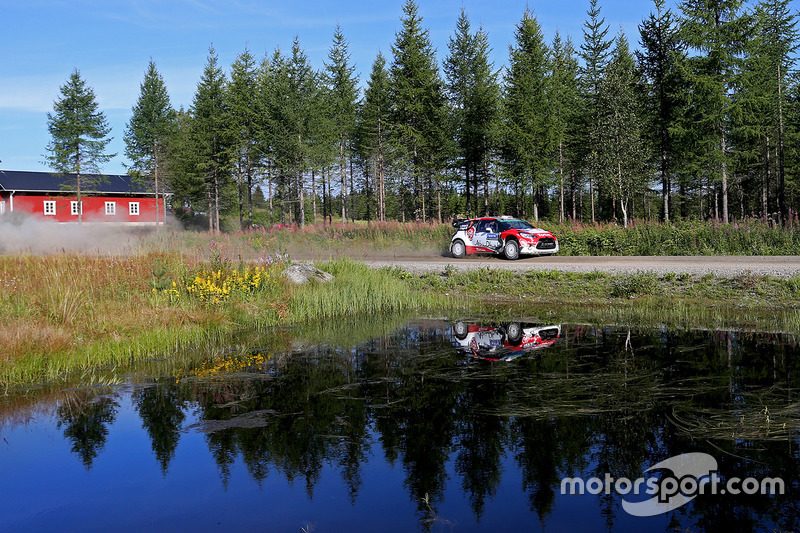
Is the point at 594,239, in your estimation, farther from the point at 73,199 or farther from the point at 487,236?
the point at 73,199

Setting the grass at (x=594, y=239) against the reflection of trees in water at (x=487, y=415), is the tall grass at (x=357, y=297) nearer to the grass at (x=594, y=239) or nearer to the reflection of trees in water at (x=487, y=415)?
the grass at (x=594, y=239)

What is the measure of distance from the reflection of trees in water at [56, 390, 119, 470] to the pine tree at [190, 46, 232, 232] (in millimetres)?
45094

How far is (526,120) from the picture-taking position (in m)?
39.1

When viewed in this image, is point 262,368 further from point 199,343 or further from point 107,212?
point 107,212

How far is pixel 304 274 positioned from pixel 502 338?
6262 mm

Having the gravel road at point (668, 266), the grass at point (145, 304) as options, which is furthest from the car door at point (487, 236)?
the grass at point (145, 304)

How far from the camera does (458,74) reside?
46906mm

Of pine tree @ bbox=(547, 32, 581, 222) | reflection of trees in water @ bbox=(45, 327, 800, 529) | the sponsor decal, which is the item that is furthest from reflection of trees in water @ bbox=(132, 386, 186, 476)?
pine tree @ bbox=(547, 32, 581, 222)

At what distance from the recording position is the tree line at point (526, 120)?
32219 millimetres

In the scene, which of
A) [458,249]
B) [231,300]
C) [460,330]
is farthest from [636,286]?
[458,249]

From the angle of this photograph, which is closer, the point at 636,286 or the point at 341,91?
the point at 636,286

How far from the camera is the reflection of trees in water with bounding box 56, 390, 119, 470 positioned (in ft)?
18.0

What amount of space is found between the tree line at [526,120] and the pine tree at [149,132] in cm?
14

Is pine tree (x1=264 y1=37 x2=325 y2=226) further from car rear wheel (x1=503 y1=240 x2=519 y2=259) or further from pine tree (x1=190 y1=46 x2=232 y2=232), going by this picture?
car rear wheel (x1=503 y1=240 x2=519 y2=259)
